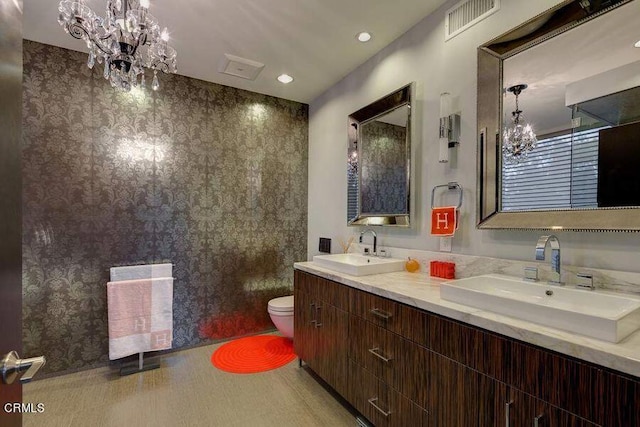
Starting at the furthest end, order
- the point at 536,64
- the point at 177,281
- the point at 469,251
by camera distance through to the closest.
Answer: the point at 177,281, the point at 469,251, the point at 536,64

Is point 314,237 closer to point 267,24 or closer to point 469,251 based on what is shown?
point 469,251

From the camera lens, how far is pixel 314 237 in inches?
133

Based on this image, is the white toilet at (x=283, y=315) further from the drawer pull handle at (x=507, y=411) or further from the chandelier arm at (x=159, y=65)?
the chandelier arm at (x=159, y=65)

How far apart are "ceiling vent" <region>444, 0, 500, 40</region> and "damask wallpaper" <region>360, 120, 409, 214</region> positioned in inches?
26.2

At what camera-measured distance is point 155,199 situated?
2.69 m

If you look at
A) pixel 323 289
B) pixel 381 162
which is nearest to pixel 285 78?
pixel 381 162

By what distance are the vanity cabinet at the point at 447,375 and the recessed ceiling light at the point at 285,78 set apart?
1.95m

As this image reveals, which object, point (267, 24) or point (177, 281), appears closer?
point (267, 24)

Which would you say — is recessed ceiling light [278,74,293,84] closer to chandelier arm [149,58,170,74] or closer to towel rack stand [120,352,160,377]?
chandelier arm [149,58,170,74]

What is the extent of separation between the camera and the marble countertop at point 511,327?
31.5 inches

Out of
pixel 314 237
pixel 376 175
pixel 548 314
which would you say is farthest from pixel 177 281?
pixel 548 314

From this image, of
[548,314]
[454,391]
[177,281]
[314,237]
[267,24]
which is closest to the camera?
[548,314]

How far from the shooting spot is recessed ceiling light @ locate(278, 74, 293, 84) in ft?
9.34

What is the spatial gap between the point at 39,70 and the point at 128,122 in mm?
653
